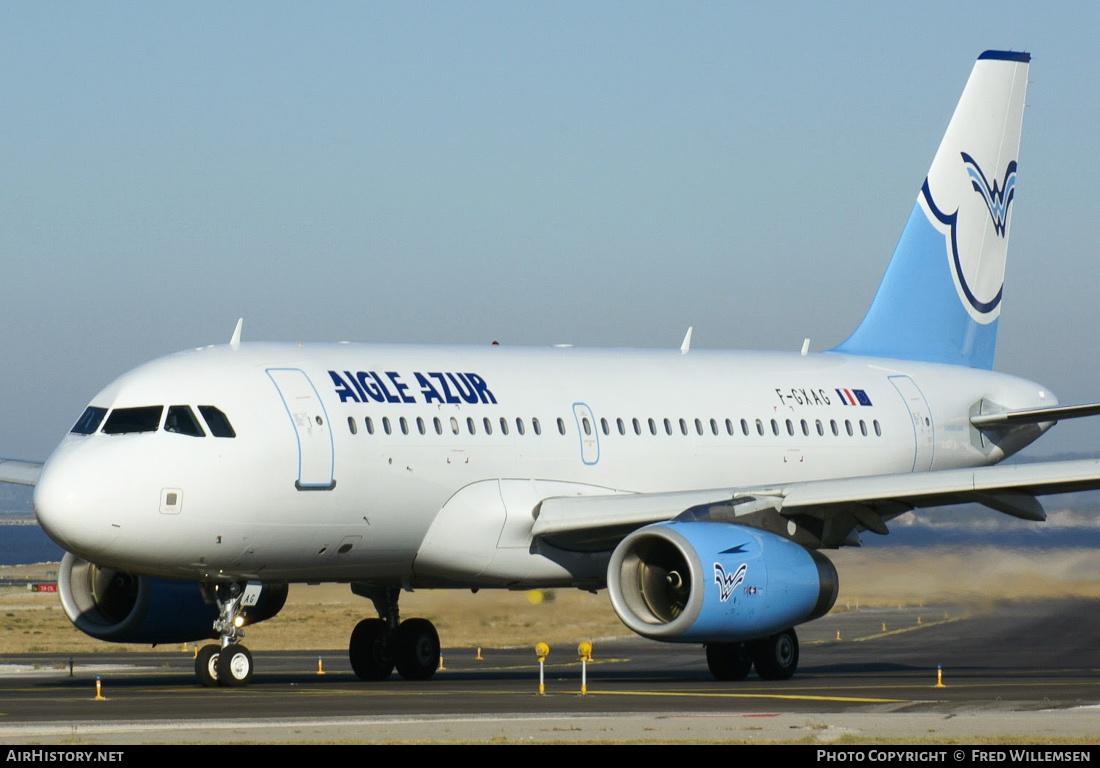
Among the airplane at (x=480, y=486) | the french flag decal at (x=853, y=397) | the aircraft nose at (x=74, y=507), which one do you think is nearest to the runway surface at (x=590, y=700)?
the airplane at (x=480, y=486)

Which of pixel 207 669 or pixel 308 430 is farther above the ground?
pixel 308 430

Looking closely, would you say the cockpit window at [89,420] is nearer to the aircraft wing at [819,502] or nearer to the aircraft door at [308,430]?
the aircraft door at [308,430]

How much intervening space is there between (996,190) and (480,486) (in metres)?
15.0

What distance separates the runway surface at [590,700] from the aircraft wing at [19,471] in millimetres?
3013

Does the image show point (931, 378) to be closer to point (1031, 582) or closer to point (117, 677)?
point (1031, 582)

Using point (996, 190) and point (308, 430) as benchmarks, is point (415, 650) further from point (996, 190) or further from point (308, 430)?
point (996, 190)

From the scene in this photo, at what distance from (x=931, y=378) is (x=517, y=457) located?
1019 cm

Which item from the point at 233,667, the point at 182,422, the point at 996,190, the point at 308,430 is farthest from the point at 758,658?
the point at 996,190

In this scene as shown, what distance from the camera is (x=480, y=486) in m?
26.1

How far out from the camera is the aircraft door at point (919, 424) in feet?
107

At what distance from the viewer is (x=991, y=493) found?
24984 mm

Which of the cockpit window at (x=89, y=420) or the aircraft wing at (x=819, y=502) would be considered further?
the aircraft wing at (x=819, y=502)

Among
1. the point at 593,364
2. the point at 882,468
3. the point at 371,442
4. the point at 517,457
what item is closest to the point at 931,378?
the point at 882,468

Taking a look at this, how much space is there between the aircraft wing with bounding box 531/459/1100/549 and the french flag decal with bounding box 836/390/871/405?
4.84 metres
